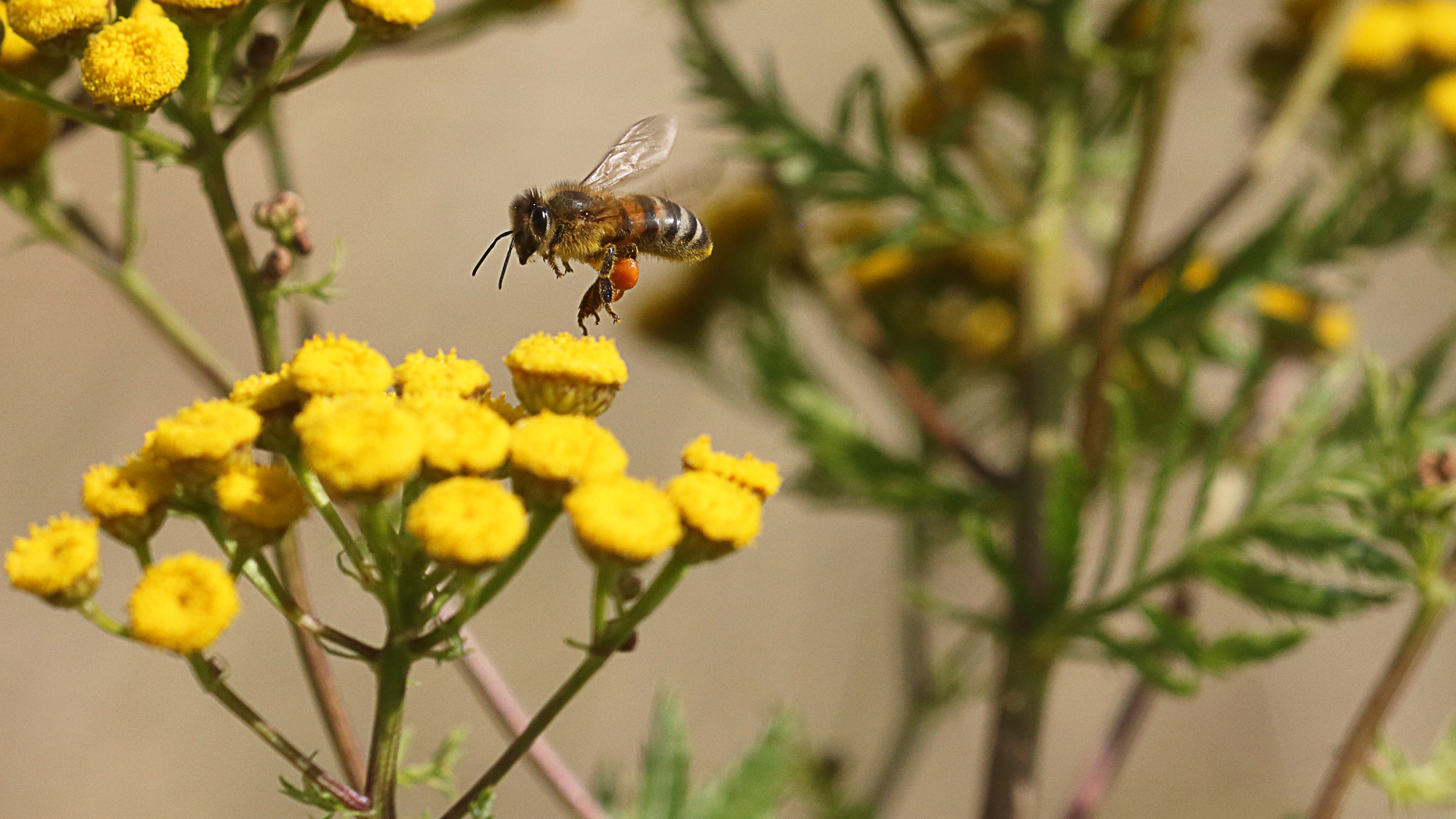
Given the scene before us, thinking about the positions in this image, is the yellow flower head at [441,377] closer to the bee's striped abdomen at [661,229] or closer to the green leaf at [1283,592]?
the bee's striped abdomen at [661,229]

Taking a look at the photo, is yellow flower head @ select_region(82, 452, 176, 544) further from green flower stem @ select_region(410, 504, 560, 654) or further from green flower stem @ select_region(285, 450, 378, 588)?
green flower stem @ select_region(410, 504, 560, 654)

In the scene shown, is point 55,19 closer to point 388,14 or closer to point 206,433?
point 388,14

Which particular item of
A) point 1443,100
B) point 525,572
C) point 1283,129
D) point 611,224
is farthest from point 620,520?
point 525,572

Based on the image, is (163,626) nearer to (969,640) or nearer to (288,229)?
(288,229)

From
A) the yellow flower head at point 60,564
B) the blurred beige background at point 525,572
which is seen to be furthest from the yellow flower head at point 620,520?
the blurred beige background at point 525,572

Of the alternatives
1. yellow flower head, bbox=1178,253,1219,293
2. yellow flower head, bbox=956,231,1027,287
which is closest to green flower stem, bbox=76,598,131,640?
yellow flower head, bbox=956,231,1027,287

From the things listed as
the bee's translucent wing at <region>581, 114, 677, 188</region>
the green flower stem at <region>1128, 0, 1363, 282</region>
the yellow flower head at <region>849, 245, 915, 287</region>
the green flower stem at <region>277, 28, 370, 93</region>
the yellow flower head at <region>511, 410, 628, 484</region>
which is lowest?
the yellow flower head at <region>849, 245, 915, 287</region>
